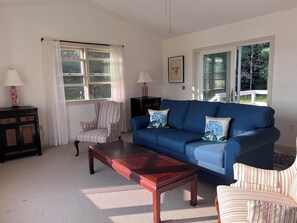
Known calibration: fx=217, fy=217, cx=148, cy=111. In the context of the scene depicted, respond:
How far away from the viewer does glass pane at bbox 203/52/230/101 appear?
4893 mm

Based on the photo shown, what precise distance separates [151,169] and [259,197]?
1050mm

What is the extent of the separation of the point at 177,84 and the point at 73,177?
12.3 ft

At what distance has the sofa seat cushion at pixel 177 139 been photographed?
291 centimetres

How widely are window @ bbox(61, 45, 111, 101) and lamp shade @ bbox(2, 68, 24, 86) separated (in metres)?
1.01

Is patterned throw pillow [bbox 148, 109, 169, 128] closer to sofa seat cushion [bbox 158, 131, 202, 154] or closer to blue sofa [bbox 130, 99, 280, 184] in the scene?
blue sofa [bbox 130, 99, 280, 184]

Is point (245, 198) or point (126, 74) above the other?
point (126, 74)

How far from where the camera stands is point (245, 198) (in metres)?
1.54

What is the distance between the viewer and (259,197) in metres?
1.56

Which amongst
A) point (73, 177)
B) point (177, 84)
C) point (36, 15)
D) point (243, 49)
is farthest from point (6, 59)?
point (243, 49)

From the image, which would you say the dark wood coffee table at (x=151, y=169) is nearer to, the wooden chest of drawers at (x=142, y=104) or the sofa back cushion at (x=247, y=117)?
the sofa back cushion at (x=247, y=117)

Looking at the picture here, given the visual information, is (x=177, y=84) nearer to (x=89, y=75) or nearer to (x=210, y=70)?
(x=210, y=70)

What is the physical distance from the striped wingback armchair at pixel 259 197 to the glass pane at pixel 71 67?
4.13 metres

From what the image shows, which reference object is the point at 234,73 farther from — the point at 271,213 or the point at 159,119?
the point at 271,213

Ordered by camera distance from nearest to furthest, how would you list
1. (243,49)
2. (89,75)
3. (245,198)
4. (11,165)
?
1. (245,198)
2. (11,165)
3. (243,49)
4. (89,75)
